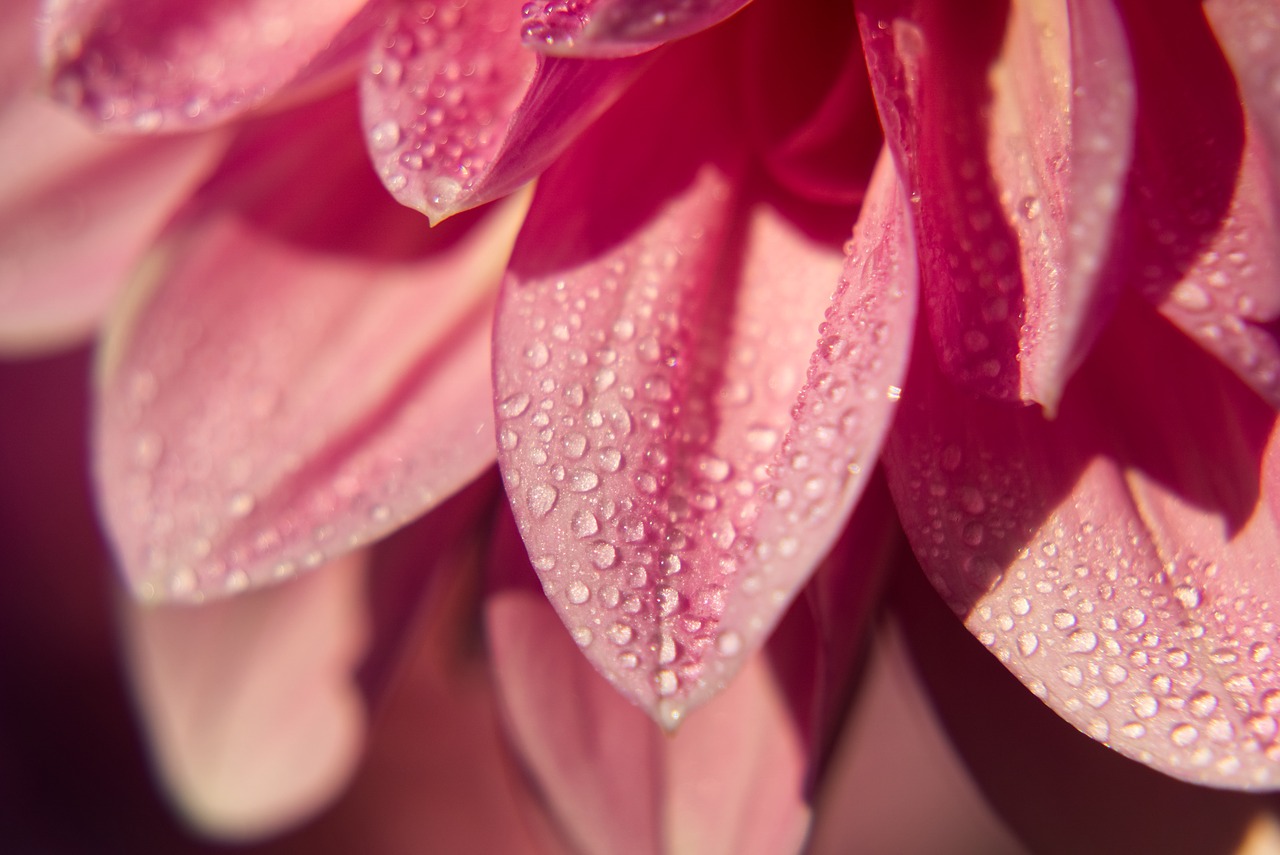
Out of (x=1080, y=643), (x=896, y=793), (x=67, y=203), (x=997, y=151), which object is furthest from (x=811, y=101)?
(x=896, y=793)

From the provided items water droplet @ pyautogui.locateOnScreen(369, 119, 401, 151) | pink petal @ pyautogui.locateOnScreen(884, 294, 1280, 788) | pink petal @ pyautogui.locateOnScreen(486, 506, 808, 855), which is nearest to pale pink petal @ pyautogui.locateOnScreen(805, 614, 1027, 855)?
pink petal @ pyautogui.locateOnScreen(486, 506, 808, 855)

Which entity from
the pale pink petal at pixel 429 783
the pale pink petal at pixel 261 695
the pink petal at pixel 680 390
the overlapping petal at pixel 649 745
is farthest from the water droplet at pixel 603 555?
the pale pink petal at pixel 429 783

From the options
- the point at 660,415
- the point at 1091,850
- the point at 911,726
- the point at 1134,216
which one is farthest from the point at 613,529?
the point at 911,726

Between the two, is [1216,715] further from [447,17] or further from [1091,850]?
[447,17]

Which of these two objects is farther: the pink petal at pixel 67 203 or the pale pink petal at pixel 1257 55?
the pink petal at pixel 67 203

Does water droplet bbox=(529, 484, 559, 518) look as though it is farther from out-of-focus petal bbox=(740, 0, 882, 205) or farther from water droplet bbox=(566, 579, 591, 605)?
out-of-focus petal bbox=(740, 0, 882, 205)

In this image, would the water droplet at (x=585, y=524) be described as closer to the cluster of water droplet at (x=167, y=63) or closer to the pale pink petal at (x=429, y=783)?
the cluster of water droplet at (x=167, y=63)

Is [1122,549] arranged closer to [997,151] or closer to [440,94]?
[997,151]
